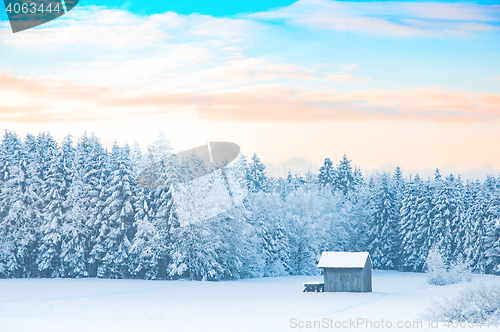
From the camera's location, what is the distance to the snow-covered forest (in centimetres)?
5828

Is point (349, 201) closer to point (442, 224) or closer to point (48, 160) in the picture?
point (442, 224)

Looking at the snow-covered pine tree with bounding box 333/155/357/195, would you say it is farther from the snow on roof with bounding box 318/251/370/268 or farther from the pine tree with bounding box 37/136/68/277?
the snow on roof with bounding box 318/251/370/268

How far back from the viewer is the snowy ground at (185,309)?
2423 centimetres

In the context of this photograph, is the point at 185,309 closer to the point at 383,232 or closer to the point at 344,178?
the point at 383,232

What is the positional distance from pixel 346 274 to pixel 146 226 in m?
22.3

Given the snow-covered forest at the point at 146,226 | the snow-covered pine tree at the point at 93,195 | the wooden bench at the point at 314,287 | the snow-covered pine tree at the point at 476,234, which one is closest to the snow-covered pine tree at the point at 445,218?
the snow-covered forest at the point at 146,226

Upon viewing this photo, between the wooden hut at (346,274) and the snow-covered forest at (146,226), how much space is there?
13.3 meters

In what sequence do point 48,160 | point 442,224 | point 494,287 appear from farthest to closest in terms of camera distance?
point 442,224 < point 48,160 < point 494,287

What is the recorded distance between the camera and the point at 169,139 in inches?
2334

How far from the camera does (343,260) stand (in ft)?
146

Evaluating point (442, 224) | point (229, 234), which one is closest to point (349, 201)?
point (442, 224)

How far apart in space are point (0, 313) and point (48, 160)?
37.5 meters

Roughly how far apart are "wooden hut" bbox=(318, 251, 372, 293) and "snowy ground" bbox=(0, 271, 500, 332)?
1935mm

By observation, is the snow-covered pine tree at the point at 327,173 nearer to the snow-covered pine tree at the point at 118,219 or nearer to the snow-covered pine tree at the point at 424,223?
the snow-covered pine tree at the point at 424,223
